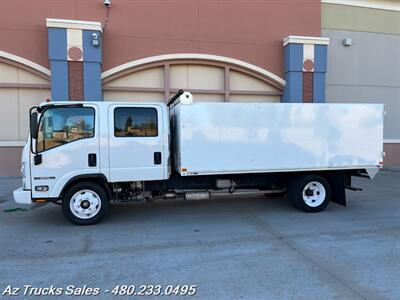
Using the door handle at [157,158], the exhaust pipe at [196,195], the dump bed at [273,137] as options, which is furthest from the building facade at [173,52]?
the exhaust pipe at [196,195]

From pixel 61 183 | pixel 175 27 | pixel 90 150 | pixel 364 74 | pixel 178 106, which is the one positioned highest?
pixel 175 27

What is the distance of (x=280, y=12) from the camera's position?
1489 centimetres

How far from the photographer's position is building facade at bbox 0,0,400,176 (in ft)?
41.5

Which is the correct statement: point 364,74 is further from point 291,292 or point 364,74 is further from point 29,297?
point 29,297

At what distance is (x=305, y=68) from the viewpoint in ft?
48.2

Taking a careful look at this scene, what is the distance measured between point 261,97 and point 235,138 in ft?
27.8

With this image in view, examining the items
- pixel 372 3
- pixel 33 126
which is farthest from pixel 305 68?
pixel 33 126

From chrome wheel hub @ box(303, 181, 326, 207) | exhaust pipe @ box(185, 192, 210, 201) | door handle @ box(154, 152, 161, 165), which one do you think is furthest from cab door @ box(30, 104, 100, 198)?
chrome wheel hub @ box(303, 181, 326, 207)

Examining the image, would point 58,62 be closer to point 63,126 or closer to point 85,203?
point 63,126

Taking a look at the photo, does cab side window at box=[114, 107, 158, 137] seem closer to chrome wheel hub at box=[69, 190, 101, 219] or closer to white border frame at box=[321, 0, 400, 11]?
chrome wheel hub at box=[69, 190, 101, 219]

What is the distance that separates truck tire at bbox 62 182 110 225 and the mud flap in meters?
5.12

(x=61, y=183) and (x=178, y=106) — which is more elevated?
(x=178, y=106)

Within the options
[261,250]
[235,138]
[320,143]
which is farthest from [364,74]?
[261,250]

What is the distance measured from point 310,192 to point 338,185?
71 cm
